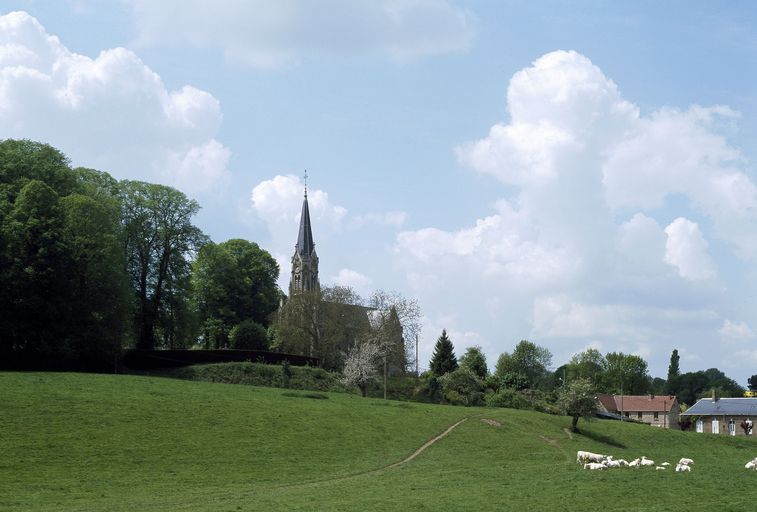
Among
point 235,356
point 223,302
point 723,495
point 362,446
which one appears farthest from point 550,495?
point 223,302

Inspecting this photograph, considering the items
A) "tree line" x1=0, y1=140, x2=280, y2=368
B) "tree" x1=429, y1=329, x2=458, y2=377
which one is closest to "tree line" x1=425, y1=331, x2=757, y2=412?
"tree" x1=429, y1=329, x2=458, y2=377

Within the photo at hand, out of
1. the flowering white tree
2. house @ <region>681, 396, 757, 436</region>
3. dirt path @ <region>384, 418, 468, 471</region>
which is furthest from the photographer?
house @ <region>681, 396, 757, 436</region>

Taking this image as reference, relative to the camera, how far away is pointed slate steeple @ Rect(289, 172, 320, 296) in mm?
140625

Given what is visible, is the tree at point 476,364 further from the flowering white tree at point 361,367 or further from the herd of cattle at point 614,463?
the herd of cattle at point 614,463

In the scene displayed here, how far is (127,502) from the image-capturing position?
3139 cm

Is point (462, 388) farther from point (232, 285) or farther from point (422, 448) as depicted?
point (422, 448)

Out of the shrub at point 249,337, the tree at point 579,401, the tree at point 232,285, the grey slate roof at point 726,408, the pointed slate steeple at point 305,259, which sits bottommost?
the grey slate roof at point 726,408

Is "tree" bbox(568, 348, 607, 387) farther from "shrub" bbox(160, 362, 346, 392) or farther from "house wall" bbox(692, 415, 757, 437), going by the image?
"shrub" bbox(160, 362, 346, 392)

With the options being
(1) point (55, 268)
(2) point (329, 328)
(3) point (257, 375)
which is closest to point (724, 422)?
(2) point (329, 328)

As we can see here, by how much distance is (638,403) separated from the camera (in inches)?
5231

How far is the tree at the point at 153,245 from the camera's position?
78750mm

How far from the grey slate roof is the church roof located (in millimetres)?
66724

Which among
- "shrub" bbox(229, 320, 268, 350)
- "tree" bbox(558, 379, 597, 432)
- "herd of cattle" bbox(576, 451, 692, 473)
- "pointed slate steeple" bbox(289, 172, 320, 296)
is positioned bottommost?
"herd of cattle" bbox(576, 451, 692, 473)

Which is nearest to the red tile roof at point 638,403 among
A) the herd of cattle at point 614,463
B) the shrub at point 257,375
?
the shrub at point 257,375
